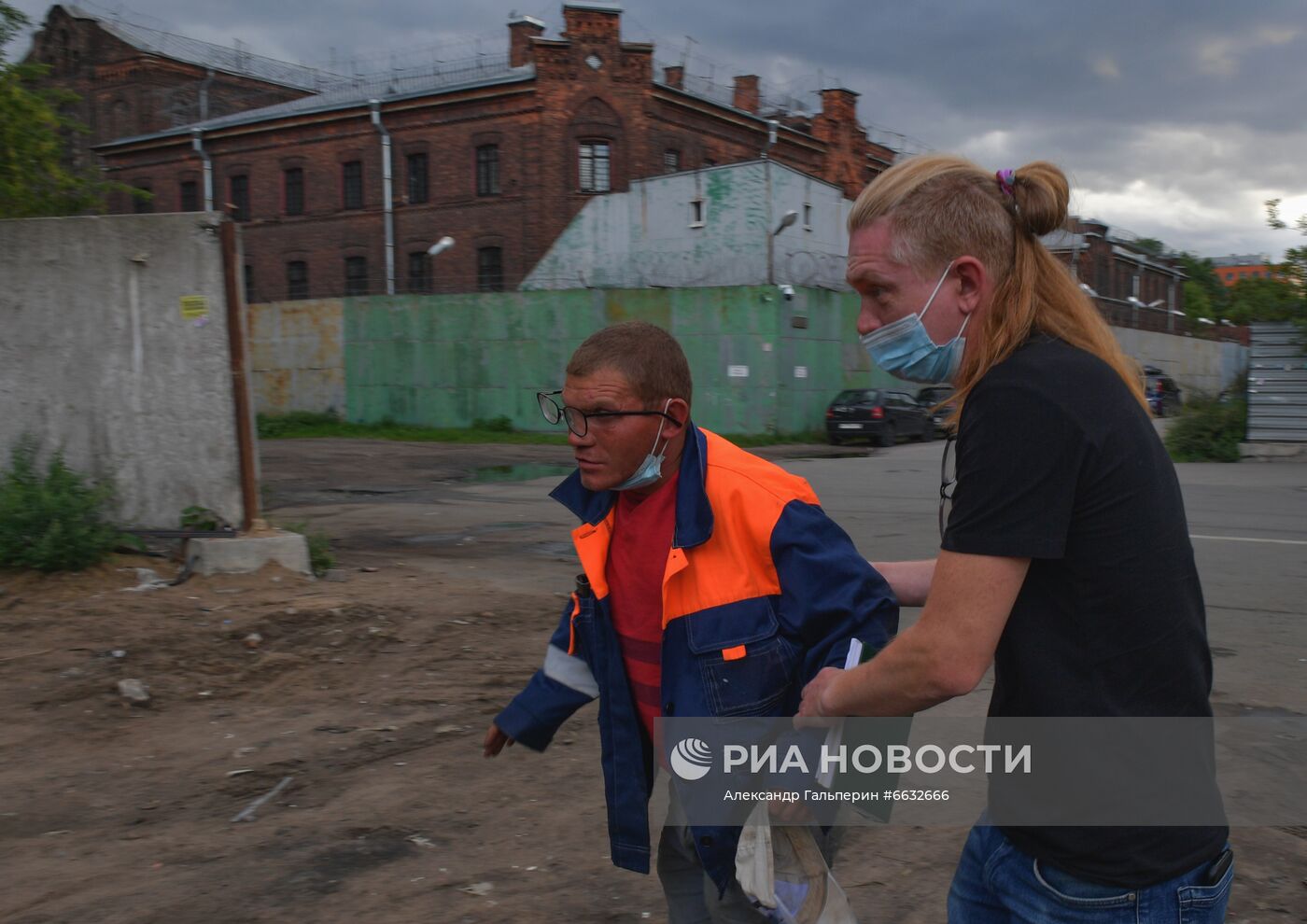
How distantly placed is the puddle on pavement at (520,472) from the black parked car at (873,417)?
872 centimetres

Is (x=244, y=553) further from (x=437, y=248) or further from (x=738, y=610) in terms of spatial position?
(x=437, y=248)

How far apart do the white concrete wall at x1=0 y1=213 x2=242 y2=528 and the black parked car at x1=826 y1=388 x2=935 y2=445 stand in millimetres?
20167

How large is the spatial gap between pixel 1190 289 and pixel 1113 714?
7297 centimetres

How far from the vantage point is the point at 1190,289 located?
219 ft

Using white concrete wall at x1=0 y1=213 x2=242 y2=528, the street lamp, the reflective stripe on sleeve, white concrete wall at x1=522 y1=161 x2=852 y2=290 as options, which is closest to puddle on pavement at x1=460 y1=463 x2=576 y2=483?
white concrete wall at x1=0 y1=213 x2=242 y2=528

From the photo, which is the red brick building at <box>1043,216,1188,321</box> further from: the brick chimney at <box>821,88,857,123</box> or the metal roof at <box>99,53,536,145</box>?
the metal roof at <box>99,53,536,145</box>

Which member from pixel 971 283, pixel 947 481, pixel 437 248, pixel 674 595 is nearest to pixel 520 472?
pixel 674 595

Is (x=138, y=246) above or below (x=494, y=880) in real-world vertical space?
above

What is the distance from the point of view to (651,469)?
8.09ft

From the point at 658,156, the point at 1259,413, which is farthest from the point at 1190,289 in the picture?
the point at 1259,413

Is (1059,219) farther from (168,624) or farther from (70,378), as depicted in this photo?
(70,378)

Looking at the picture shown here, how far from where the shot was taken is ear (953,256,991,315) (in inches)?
68.3

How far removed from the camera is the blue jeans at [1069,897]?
1642 mm

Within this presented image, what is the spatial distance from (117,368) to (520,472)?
11497 mm
